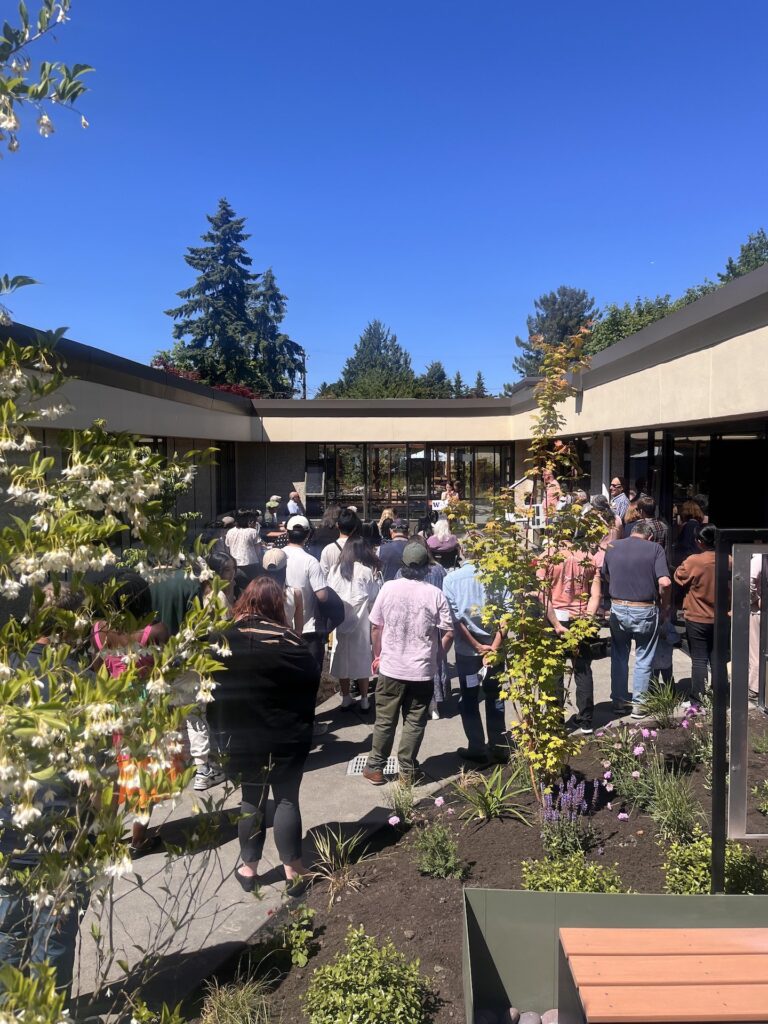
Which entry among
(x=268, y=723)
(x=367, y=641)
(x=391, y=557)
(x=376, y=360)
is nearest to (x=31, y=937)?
(x=268, y=723)

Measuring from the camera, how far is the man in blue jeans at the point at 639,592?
6.98 metres

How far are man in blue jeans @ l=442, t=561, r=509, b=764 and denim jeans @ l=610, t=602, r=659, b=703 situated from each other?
1480mm

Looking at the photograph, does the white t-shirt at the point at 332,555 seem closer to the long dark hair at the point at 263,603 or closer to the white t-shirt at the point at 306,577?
the white t-shirt at the point at 306,577

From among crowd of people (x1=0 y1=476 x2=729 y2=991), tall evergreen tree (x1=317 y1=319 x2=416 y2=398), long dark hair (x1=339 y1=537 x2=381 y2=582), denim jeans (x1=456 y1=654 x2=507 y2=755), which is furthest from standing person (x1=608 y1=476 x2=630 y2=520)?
tall evergreen tree (x1=317 y1=319 x2=416 y2=398)

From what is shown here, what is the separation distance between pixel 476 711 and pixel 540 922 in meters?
2.94

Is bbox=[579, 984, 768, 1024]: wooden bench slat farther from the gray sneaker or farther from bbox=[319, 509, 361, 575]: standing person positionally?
bbox=[319, 509, 361, 575]: standing person

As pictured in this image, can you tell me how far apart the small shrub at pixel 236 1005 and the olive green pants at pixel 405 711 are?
101 inches

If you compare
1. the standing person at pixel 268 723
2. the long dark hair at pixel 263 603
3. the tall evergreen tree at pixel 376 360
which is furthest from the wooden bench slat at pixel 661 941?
the tall evergreen tree at pixel 376 360

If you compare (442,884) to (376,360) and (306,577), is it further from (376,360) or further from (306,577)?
(376,360)

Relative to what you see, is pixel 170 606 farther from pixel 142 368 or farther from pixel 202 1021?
pixel 142 368

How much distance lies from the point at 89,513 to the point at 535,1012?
9.12 feet

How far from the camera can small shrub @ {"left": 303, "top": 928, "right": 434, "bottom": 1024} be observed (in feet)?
9.43

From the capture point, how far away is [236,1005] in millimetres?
3123

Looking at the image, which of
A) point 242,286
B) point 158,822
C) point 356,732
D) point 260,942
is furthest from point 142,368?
point 242,286
